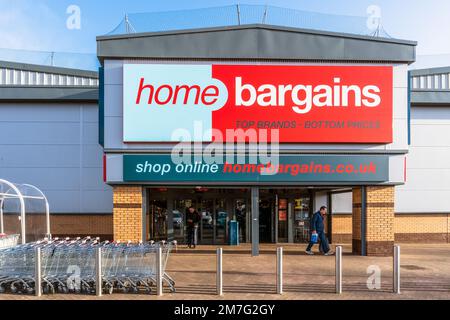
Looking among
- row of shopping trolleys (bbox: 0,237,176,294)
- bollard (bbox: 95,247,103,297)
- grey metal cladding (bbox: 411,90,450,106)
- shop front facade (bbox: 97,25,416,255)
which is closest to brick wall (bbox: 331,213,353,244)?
shop front facade (bbox: 97,25,416,255)

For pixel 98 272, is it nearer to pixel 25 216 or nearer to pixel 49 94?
pixel 25 216

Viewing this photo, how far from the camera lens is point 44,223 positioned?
15055mm

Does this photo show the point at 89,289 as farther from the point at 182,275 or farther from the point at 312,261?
the point at 312,261

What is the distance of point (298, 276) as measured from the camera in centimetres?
1030

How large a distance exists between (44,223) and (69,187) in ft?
7.48

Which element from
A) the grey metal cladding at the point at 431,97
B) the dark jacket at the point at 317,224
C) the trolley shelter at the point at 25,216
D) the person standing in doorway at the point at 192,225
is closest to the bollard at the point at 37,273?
the trolley shelter at the point at 25,216

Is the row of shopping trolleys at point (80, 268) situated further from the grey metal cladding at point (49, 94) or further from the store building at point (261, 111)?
the grey metal cladding at point (49, 94)

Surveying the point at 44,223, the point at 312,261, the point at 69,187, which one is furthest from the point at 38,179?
the point at 312,261

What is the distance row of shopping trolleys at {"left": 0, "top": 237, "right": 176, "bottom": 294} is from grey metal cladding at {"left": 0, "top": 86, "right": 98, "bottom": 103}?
9.27 m

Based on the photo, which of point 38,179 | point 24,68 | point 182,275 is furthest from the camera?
point 24,68

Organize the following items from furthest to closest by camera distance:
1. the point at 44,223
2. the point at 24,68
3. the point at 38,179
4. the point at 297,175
A: 1. the point at 24,68
2. the point at 38,179
3. the point at 44,223
4. the point at 297,175

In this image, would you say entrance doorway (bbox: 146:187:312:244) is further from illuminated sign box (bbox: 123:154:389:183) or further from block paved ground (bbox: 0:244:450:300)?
illuminated sign box (bbox: 123:154:389:183)

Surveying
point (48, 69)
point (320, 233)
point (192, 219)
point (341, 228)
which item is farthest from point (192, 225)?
point (48, 69)

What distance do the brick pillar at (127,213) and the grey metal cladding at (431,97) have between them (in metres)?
12.0
